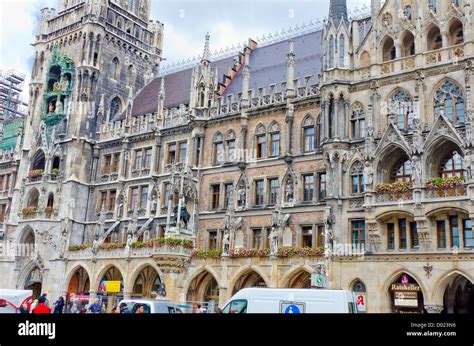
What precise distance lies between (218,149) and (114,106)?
49.0 ft

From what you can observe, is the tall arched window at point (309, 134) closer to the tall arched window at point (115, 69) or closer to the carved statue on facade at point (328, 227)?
the carved statue on facade at point (328, 227)

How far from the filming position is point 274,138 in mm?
33375

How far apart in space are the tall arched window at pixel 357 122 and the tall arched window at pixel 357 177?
1.69 meters

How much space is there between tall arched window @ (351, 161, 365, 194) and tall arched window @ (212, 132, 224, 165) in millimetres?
10216

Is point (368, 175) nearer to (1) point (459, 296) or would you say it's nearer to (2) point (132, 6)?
(1) point (459, 296)

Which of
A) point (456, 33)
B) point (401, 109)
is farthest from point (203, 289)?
point (456, 33)

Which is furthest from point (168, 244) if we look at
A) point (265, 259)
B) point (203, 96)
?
point (203, 96)

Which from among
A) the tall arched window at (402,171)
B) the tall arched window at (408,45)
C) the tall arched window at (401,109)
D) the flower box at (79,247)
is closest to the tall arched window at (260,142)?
the tall arched window at (401,109)

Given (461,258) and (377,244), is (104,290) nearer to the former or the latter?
(377,244)

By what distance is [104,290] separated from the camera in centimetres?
3681

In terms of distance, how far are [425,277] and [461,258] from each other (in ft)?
6.01

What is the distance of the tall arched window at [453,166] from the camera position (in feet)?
82.2

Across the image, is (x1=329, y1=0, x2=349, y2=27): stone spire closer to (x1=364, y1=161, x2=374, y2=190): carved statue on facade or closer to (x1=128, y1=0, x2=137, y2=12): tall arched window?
(x1=364, y1=161, x2=374, y2=190): carved statue on facade

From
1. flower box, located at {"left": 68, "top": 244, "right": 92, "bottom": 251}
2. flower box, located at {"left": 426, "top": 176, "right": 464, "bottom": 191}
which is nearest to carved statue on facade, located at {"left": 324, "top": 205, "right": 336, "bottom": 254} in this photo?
flower box, located at {"left": 426, "top": 176, "right": 464, "bottom": 191}
